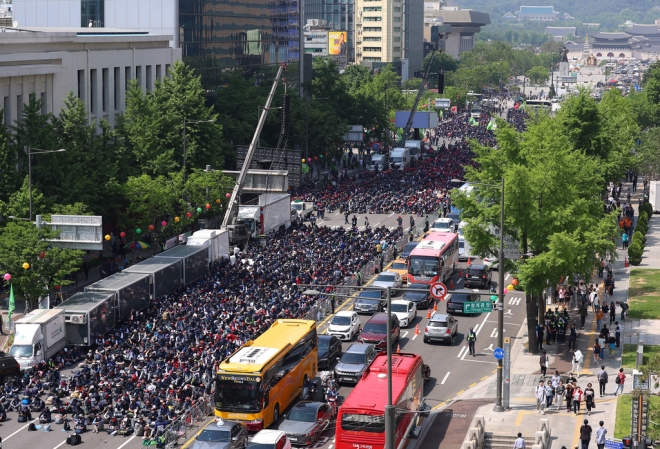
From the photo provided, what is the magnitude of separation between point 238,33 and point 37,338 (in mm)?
77230

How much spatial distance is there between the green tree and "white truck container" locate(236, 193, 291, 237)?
2070cm

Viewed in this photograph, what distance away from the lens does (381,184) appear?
107688 millimetres

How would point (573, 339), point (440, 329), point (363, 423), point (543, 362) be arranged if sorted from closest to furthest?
point (363, 423) < point (543, 362) < point (573, 339) < point (440, 329)

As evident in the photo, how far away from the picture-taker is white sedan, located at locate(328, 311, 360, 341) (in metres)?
56.2

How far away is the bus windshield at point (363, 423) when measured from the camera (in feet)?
129

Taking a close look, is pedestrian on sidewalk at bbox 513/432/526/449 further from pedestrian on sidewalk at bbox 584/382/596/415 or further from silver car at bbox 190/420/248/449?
silver car at bbox 190/420/248/449

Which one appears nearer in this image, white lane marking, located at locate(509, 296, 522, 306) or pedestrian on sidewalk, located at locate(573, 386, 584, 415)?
pedestrian on sidewalk, located at locate(573, 386, 584, 415)

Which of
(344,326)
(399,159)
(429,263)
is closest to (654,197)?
(399,159)

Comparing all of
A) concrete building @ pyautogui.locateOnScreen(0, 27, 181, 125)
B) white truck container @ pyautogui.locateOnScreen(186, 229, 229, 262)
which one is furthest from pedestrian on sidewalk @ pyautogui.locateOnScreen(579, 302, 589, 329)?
concrete building @ pyautogui.locateOnScreen(0, 27, 181, 125)

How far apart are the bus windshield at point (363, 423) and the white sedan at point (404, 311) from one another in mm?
19429

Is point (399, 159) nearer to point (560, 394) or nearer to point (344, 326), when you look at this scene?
point (344, 326)

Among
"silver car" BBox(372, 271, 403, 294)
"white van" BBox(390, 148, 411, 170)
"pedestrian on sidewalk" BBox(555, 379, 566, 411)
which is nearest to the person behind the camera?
"pedestrian on sidewalk" BBox(555, 379, 566, 411)

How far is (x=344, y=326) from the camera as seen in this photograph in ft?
185

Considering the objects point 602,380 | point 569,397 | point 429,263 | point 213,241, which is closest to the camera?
point 569,397
